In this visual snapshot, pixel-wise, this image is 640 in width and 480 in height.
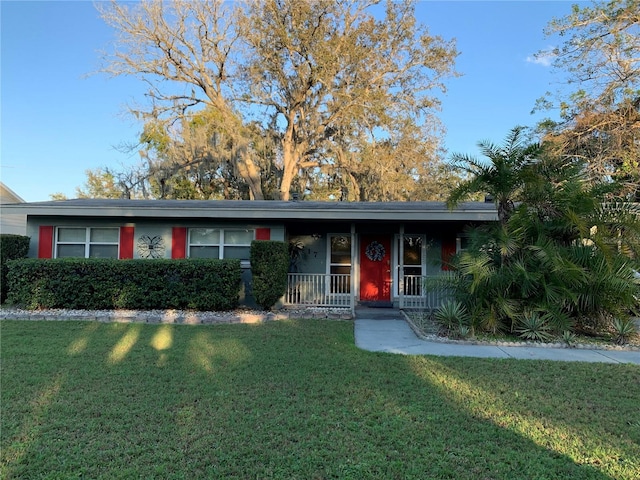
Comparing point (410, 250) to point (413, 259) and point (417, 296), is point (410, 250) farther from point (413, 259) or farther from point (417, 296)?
point (417, 296)

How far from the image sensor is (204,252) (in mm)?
10594

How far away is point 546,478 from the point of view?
8.79 feet

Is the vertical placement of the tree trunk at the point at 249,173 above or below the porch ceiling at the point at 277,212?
above

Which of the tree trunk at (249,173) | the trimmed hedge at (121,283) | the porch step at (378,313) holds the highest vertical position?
the tree trunk at (249,173)

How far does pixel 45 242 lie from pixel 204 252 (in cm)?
411

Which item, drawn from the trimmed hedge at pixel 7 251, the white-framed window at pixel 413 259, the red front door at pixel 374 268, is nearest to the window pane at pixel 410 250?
the white-framed window at pixel 413 259

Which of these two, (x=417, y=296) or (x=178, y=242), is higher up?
(x=178, y=242)

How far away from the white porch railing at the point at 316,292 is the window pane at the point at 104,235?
480cm

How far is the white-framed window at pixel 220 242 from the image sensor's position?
10523 mm

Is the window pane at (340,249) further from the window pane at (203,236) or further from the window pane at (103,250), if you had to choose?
the window pane at (103,250)

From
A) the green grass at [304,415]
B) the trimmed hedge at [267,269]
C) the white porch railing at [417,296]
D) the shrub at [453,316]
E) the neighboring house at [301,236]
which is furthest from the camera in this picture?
the white porch railing at [417,296]

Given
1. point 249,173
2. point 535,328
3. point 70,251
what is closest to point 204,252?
point 70,251

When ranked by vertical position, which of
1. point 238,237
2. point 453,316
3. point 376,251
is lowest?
point 453,316

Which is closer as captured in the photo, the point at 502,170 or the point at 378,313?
the point at 502,170
